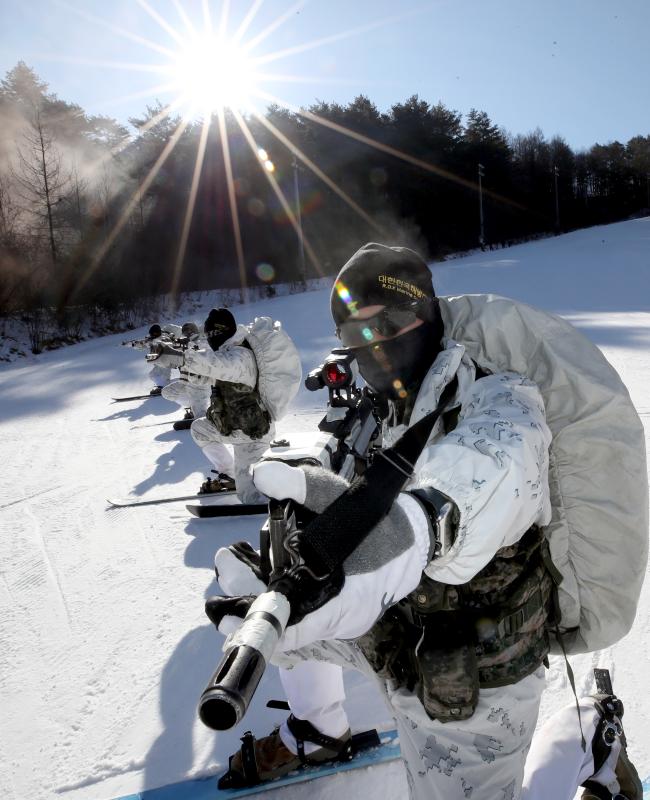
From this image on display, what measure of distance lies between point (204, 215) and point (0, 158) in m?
9.65

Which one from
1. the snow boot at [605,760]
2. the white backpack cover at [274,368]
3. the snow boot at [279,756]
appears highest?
the white backpack cover at [274,368]

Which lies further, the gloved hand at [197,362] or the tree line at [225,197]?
the tree line at [225,197]

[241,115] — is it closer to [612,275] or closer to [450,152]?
[450,152]

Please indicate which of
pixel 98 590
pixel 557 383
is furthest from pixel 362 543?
pixel 98 590

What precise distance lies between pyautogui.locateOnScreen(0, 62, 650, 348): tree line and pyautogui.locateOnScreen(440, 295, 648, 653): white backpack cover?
17.7 m

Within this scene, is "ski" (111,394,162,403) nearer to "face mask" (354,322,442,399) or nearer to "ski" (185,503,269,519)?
"ski" (185,503,269,519)

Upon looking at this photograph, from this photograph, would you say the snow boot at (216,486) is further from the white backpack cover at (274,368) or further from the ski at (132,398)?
the ski at (132,398)

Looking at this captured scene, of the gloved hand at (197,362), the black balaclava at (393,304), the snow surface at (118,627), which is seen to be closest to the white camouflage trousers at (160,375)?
the snow surface at (118,627)

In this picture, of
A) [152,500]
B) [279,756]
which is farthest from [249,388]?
[279,756]

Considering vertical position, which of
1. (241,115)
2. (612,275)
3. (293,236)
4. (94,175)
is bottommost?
(612,275)

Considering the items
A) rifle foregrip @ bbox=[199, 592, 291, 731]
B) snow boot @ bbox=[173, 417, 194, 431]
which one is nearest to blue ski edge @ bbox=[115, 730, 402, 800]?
rifle foregrip @ bbox=[199, 592, 291, 731]

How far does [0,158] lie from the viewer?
812 inches

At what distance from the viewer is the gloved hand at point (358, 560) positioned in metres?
0.87

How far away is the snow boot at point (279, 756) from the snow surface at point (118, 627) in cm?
8
